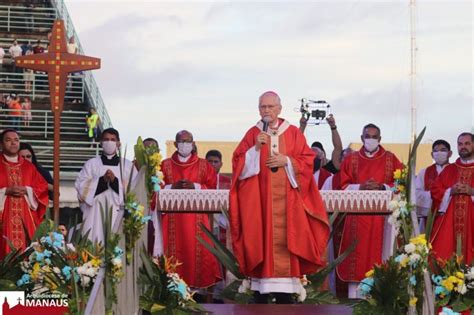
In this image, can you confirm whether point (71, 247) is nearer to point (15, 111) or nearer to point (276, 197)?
point (276, 197)

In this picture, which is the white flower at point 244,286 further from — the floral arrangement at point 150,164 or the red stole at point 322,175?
the red stole at point 322,175

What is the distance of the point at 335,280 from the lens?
18.7 metres

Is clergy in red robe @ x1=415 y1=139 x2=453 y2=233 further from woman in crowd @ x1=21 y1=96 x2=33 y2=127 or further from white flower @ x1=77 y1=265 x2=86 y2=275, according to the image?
woman in crowd @ x1=21 y1=96 x2=33 y2=127

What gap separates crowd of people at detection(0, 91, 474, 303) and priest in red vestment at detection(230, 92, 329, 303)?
1 cm

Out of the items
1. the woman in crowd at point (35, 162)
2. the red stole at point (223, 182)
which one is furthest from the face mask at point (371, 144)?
the woman in crowd at point (35, 162)

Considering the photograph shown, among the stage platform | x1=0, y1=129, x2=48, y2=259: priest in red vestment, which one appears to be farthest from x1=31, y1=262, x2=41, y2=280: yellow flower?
x1=0, y1=129, x2=48, y2=259: priest in red vestment

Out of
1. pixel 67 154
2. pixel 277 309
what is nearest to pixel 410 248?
pixel 277 309

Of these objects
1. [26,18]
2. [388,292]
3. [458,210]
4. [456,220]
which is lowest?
[388,292]

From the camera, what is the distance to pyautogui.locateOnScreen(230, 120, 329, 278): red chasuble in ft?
47.9

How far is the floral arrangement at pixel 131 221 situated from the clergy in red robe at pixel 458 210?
18.6 feet

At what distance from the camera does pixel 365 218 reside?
1800 centimetres

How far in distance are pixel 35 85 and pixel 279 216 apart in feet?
84.4

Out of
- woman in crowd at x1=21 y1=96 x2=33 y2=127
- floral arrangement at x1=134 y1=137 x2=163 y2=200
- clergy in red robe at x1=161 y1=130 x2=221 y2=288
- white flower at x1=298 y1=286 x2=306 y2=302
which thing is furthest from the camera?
woman in crowd at x1=21 y1=96 x2=33 y2=127

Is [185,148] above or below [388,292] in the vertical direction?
above
